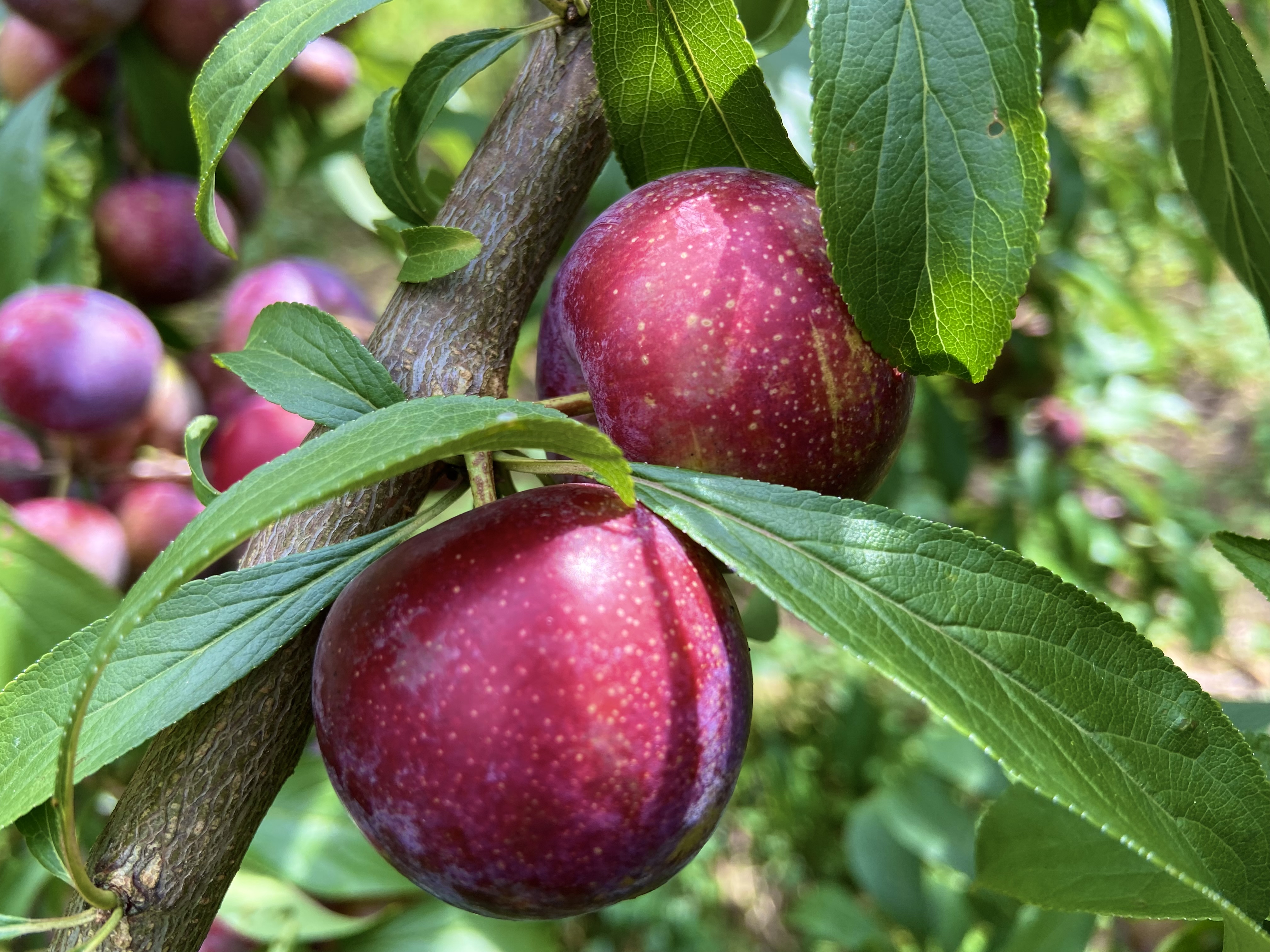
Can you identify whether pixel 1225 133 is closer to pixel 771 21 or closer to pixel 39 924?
pixel 771 21

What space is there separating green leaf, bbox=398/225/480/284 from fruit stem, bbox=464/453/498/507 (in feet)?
0.30

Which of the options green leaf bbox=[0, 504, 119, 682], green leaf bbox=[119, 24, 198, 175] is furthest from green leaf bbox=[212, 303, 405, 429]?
green leaf bbox=[119, 24, 198, 175]

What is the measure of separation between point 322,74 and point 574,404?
0.78 m

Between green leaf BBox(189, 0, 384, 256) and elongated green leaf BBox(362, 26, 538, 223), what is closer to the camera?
green leaf BBox(189, 0, 384, 256)

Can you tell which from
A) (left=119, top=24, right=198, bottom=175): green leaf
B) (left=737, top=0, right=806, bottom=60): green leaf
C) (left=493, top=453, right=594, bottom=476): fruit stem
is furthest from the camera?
(left=119, top=24, right=198, bottom=175): green leaf

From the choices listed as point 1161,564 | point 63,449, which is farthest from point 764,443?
point 1161,564

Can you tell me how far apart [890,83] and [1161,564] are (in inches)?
52.7

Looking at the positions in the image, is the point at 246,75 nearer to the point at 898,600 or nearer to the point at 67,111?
the point at 898,600

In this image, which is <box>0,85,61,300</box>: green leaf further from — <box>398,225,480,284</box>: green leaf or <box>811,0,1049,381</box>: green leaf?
<box>811,0,1049,381</box>: green leaf

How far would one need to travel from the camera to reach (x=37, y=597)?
0.63 meters

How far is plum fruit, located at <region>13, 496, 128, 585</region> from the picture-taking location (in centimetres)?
79

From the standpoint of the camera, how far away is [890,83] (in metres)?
0.41

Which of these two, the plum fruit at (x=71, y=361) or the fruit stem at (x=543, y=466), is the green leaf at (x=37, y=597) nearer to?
the plum fruit at (x=71, y=361)

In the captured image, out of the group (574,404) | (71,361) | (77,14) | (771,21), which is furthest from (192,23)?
(574,404)
